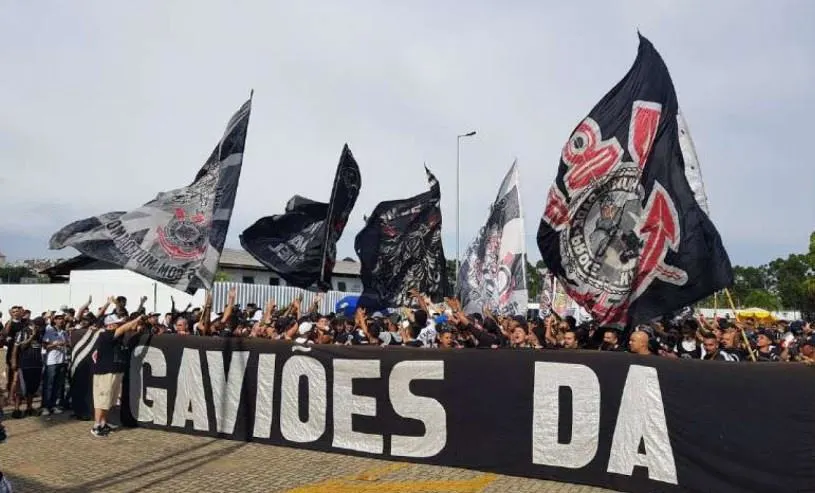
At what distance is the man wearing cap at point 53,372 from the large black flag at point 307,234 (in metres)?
4.28

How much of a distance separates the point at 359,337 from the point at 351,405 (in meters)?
2.49

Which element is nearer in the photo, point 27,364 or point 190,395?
point 190,395

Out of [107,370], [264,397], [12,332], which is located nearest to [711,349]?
[264,397]

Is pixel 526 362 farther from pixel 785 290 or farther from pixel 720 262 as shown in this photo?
pixel 785 290

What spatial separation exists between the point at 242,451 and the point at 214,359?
1.59 meters

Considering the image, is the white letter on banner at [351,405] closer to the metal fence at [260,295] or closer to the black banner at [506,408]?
the black banner at [506,408]

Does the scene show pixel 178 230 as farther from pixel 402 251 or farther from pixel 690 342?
pixel 690 342

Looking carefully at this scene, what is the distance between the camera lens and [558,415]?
7.83 m

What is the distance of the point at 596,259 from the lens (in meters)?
8.30

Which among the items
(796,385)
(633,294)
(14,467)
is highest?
(633,294)

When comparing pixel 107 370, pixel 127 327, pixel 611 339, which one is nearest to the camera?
pixel 611 339

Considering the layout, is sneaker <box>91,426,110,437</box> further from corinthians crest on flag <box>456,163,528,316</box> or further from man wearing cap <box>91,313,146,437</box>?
corinthians crest on flag <box>456,163,528,316</box>

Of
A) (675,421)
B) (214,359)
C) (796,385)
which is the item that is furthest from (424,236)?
(796,385)

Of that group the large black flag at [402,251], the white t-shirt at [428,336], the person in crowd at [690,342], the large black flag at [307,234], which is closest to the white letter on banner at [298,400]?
the large black flag at [307,234]
